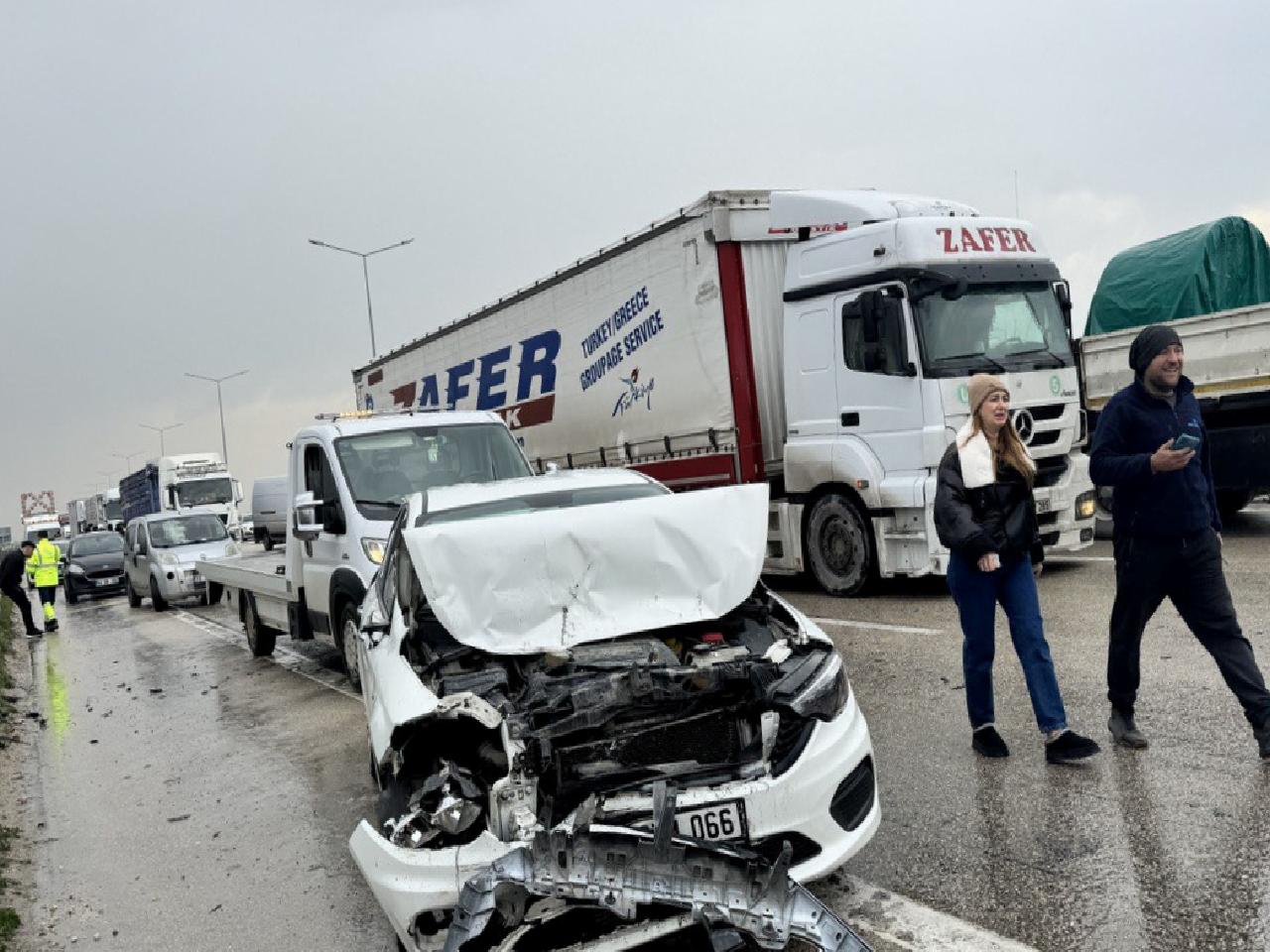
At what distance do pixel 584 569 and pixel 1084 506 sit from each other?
7.07 meters

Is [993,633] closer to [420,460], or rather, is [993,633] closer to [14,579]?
[420,460]

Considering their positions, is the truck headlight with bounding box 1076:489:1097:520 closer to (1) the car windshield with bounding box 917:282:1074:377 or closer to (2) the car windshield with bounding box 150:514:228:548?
(1) the car windshield with bounding box 917:282:1074:377

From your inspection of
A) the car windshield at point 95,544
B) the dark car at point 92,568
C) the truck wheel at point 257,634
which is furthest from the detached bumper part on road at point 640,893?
the car windshield at point 95,544

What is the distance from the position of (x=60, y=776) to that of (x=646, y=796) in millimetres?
5970

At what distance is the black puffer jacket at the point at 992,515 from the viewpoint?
5059mm

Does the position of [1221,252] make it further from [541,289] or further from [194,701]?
[194,701]

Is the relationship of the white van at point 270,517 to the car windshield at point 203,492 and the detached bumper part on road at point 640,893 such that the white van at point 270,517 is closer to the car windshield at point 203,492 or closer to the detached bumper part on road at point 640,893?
the car windshield at point 203,492

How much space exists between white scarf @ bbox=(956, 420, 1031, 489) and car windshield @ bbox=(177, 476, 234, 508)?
3030 cm

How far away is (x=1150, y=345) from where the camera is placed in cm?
491

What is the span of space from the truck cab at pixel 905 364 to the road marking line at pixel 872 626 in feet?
2.91

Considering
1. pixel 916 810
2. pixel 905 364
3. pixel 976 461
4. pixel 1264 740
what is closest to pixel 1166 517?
Answer: pixel 976 461

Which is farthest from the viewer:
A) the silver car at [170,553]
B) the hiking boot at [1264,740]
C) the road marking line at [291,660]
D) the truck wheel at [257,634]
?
the silver car at [170,553]

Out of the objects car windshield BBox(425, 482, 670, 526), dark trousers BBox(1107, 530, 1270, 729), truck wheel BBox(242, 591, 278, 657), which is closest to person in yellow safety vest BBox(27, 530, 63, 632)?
truck wheel BBox(242, 591, 278, 657)

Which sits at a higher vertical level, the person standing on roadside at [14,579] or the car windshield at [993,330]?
the car windshield at [993,330]
